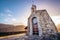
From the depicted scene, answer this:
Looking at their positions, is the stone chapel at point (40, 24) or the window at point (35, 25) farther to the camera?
the window at point (35, 25)

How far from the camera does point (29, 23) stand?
21.3ft

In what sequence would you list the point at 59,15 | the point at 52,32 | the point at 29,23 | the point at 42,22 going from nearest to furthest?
the point at 59,15 < the point at 52,32 < the point at 42,22 < the point at 29,23

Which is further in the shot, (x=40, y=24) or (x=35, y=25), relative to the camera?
(x=35, y=25)

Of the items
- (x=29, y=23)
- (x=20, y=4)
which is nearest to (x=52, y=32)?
(x=29, y=23)

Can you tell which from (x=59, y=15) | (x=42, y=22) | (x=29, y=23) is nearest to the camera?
(x=59, y=15)

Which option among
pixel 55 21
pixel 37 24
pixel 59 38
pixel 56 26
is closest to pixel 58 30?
pixel 56 26

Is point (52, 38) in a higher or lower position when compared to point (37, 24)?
lower

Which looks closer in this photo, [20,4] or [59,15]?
[59,15]

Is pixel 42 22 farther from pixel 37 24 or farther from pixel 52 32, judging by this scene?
pixel 52 32

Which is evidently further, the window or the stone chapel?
the window

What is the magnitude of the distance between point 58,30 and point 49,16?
129 centimetres

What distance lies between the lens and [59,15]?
5074 mm

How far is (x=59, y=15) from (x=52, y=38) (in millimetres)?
1625

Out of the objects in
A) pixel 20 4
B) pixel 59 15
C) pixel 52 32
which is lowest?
pixel 52 32
